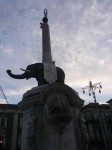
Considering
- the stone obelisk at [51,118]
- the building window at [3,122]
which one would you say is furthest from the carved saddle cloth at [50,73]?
the building window at [3,122]

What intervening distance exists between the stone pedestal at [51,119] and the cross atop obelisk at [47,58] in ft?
5.27

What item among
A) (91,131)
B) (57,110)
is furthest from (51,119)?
(91,131)

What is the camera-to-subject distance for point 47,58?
47.3 feet

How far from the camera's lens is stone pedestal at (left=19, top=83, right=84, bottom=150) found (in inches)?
363

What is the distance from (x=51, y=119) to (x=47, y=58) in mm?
6053

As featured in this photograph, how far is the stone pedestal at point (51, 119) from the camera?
921 centimetres

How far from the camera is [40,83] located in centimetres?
1222

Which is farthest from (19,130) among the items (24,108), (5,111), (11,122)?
(24,108)

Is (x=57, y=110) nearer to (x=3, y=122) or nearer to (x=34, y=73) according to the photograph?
(x=34, y=73)

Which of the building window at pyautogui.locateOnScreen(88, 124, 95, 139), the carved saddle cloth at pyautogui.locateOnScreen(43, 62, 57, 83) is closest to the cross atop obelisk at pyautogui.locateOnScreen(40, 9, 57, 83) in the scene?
the carved saddle cloth at pyautogui.locateOnScreen(43, 62, 57, 83)

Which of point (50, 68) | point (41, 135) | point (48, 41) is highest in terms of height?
point (48, 41)

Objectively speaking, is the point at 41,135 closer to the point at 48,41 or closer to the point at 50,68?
the point at 50,68

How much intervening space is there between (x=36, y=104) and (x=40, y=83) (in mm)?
2256

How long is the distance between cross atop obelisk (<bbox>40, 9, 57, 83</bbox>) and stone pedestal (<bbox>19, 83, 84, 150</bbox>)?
161 cm
